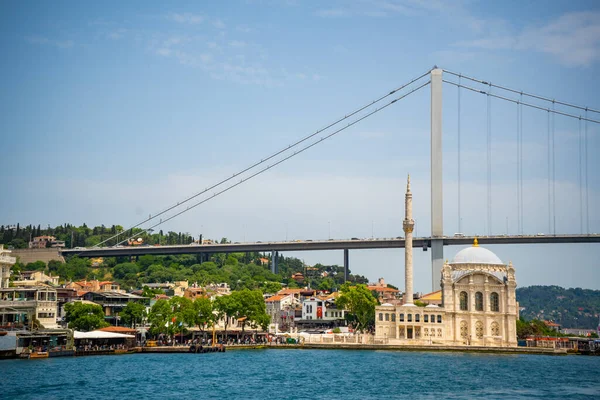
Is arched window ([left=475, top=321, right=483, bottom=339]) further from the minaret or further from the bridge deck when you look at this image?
the bridge deck

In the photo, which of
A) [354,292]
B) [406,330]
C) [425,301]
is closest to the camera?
[406,330]

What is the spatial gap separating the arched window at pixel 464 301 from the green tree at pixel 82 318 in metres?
31.8

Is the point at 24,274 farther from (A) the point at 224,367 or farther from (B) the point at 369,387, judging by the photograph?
(B) the point at 369,387

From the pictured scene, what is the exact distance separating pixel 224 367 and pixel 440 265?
48.0 metres

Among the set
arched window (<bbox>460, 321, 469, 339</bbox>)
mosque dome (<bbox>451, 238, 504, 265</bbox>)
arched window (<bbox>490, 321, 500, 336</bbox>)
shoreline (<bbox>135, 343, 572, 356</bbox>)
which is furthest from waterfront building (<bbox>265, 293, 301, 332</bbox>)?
arched window (<bbox>490, 321, 500, 336</bbox>)

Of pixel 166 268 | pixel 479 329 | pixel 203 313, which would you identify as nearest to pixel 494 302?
pixel 479 329

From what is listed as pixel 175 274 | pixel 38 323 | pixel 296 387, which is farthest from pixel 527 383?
pixel 175 274

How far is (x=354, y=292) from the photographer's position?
8862cm

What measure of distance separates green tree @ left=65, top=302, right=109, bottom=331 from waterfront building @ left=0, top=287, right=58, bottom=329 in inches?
141

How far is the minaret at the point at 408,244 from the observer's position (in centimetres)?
8188

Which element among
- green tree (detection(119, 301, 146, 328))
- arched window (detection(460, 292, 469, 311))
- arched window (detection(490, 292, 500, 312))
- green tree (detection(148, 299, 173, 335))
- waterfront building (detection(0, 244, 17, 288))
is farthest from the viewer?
arched window (detection(460, 292, 469, 311))

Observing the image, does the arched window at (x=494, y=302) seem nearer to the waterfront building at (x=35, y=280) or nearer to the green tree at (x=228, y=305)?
the green tree at (x=228, y=305)

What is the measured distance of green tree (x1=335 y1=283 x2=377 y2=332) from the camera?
286ft

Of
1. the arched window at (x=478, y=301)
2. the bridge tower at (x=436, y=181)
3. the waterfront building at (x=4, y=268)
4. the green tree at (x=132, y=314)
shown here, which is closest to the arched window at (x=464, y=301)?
the arched window at (x=478, y=301)
